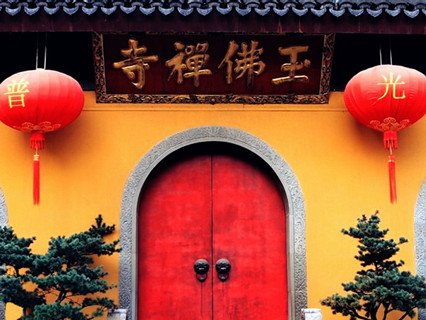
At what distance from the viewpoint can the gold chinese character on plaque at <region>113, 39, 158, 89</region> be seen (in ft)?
22.5

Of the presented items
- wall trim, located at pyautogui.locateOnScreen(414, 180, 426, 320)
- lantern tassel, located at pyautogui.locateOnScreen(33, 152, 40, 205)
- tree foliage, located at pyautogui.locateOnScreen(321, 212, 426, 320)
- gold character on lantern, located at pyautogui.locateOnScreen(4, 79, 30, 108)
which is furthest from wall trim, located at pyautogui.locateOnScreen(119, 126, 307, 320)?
gold character on lantern, located at pyautogui.locateOnScreen(4, 79, 30, 108)

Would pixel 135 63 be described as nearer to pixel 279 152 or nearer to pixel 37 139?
pixel 37 139

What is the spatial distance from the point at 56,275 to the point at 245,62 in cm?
264

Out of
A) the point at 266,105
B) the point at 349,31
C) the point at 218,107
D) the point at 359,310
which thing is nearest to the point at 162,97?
the point at 218,107

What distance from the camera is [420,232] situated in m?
6.89

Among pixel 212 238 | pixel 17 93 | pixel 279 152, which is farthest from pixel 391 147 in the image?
pixel 17 93

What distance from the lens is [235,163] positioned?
283 inches

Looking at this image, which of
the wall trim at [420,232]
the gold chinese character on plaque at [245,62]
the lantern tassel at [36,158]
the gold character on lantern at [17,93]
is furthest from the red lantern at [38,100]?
the wall trim at [420,232]

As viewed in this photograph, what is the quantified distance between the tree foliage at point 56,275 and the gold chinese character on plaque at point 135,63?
156 centimetres

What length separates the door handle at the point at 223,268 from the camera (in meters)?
6.85

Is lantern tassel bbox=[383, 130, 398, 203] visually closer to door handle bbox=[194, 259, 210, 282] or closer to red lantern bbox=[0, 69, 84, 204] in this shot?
door handle bbox=[194, 259, 210, 282]

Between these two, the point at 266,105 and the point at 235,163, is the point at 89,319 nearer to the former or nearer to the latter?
the point at 235,163

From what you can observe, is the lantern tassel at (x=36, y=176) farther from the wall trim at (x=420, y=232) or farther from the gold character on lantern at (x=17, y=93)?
the wall trim at (x=420, y=232)

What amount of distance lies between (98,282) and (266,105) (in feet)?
7.73
